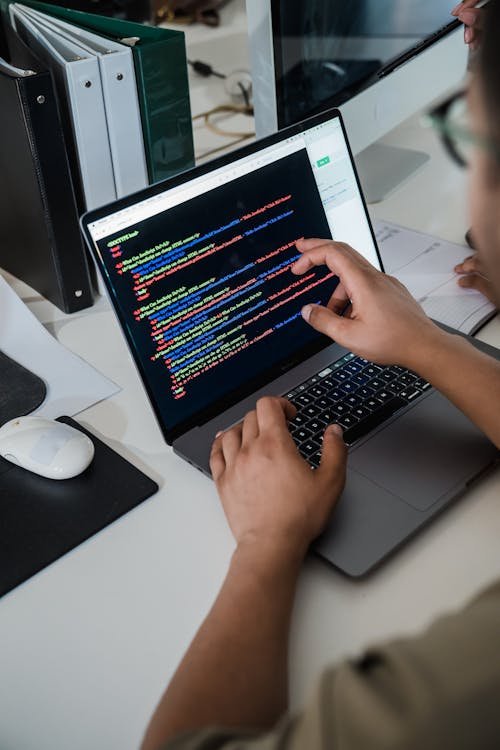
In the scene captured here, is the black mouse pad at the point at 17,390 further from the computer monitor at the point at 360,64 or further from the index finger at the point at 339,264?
the computer monitor at the point at 360,64

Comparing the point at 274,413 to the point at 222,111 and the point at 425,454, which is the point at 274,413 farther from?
the point at 222,111

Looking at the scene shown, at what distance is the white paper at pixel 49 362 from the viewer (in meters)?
0.95

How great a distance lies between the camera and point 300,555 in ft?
2.24

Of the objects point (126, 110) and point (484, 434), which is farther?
point (126, 110)

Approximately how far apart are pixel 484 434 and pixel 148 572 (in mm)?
374

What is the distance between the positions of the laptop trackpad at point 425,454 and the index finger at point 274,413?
0.08 metres

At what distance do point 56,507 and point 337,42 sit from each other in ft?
2.58

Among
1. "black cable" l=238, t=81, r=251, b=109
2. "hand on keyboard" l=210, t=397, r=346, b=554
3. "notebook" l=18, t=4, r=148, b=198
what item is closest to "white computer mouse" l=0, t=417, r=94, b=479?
"hand on keyboard" l=210, t=397, r=346, b=554

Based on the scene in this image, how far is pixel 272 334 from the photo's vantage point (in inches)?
35.6

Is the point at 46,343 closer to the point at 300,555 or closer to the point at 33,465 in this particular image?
the point at 33,465

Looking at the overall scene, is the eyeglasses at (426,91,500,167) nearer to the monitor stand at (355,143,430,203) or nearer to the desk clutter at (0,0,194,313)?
the desk clutter at (0,0,194,313)

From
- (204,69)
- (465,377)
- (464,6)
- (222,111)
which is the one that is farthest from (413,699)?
(204,69)

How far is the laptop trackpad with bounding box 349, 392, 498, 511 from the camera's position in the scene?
767 millimetres

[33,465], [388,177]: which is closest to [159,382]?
[33,465]
